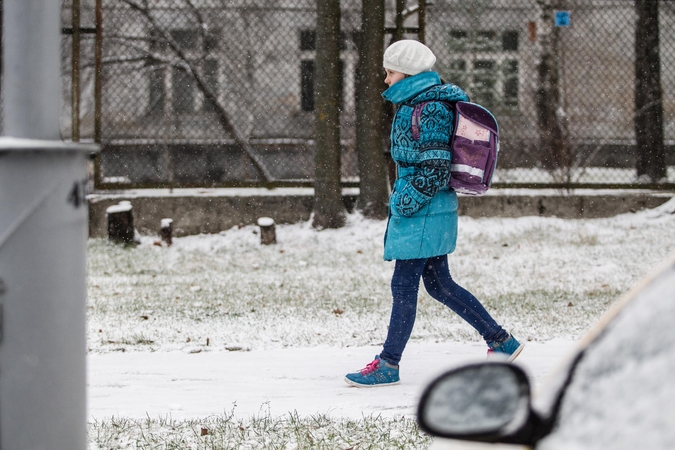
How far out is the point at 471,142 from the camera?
4.25m

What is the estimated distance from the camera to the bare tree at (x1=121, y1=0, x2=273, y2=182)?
1078 cm

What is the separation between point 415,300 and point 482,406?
288 cm

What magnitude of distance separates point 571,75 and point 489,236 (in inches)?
117

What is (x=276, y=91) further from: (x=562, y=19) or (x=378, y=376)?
(x=378, y=376)

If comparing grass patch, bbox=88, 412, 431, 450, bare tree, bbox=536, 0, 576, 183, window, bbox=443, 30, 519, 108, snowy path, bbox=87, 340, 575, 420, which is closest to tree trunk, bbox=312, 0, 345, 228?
window, bbox=443, 30, 519, 108

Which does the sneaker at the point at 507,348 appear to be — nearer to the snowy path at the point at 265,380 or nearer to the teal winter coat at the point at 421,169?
the snowy path at the point at 265,380

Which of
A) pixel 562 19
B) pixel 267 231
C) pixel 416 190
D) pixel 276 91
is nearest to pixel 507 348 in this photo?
pixel 416 190

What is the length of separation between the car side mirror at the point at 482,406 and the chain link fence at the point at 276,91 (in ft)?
29.5

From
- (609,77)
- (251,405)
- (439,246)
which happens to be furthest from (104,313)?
(609,77)

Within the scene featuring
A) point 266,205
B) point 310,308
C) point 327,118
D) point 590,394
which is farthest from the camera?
point 266,205

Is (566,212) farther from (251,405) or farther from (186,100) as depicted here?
(251,405)

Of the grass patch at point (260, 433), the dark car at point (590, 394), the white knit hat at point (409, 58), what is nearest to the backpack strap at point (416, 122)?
the white knit hat at point (409, 58)

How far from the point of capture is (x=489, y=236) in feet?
32.1

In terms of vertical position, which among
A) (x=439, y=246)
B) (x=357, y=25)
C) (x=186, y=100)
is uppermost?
(x=357, y=25)
